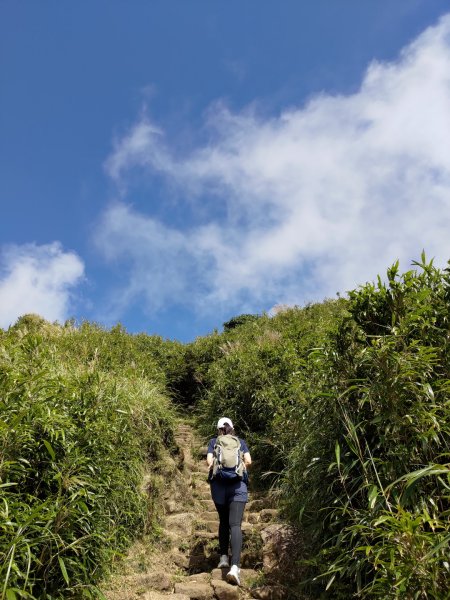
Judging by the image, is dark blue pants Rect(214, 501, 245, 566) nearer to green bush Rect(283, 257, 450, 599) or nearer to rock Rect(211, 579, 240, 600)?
rock Rect(211, 579, 240, 600)

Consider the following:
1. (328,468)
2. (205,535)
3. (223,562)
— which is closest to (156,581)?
(223,562)

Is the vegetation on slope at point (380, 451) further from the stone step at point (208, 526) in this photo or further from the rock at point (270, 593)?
the stone step at point (208, 526)

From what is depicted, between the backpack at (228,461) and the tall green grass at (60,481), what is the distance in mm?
1054

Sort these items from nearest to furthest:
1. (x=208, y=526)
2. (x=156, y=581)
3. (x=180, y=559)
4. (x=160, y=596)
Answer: (x=160, y=596), (x=156, y=581), (x=180, y=559), (x=208, y=526)

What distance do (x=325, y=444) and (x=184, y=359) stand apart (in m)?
9.69

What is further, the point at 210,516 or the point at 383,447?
the point at 210,516

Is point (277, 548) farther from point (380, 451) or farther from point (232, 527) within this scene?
point (380, 451)

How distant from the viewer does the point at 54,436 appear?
160 inches

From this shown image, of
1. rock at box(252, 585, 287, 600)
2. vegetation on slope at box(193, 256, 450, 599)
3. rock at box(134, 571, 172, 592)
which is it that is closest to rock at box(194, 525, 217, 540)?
rock at box(134, 571, 172, 592)

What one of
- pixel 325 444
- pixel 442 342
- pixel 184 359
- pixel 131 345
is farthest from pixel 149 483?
pixel 184 359

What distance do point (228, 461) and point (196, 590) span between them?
130 centimetres

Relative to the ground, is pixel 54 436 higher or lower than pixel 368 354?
lower

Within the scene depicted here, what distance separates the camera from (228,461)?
5.03 m

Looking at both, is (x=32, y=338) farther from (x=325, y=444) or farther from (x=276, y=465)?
(x=276, y=465)
